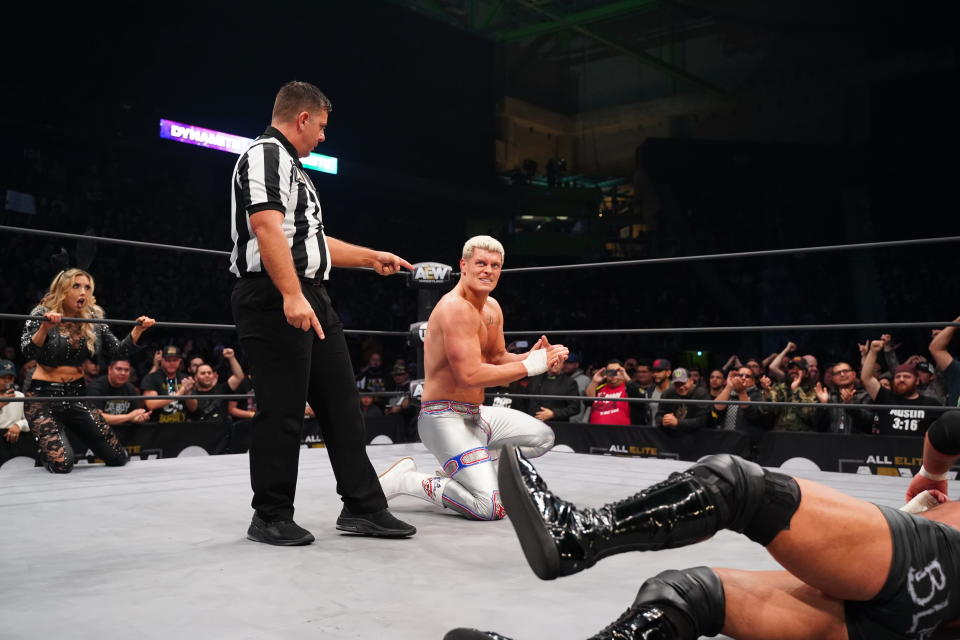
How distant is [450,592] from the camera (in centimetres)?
130

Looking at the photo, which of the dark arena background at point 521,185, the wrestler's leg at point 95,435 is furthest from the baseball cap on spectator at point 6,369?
the wrestler's leg at point 95,435

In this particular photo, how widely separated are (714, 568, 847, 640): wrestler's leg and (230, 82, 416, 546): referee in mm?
912

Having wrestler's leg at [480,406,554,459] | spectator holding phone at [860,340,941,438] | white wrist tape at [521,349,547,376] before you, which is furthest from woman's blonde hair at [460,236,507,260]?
spectator holding phone at [860,340,941,438]

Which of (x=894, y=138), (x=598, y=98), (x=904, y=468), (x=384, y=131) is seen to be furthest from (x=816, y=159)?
(x=904, y=468)

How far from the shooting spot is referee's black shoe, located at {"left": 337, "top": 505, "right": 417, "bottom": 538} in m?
1.76

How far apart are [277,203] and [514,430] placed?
1074mm

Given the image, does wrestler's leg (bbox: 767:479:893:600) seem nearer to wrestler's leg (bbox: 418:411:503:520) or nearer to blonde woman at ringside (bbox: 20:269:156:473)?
wrestler's leg (bbox: 418:411:503:520)

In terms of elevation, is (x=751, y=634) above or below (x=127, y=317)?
below

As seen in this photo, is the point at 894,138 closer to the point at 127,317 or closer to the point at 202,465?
the point at 127,317

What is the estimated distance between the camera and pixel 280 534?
65.1 inches

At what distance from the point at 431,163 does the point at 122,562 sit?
12.1 metres

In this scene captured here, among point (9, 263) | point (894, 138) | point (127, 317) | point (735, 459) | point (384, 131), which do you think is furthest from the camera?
point (384, 131)

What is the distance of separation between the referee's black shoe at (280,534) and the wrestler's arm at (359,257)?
2.33ft

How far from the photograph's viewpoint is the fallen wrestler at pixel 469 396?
2.02 meters
